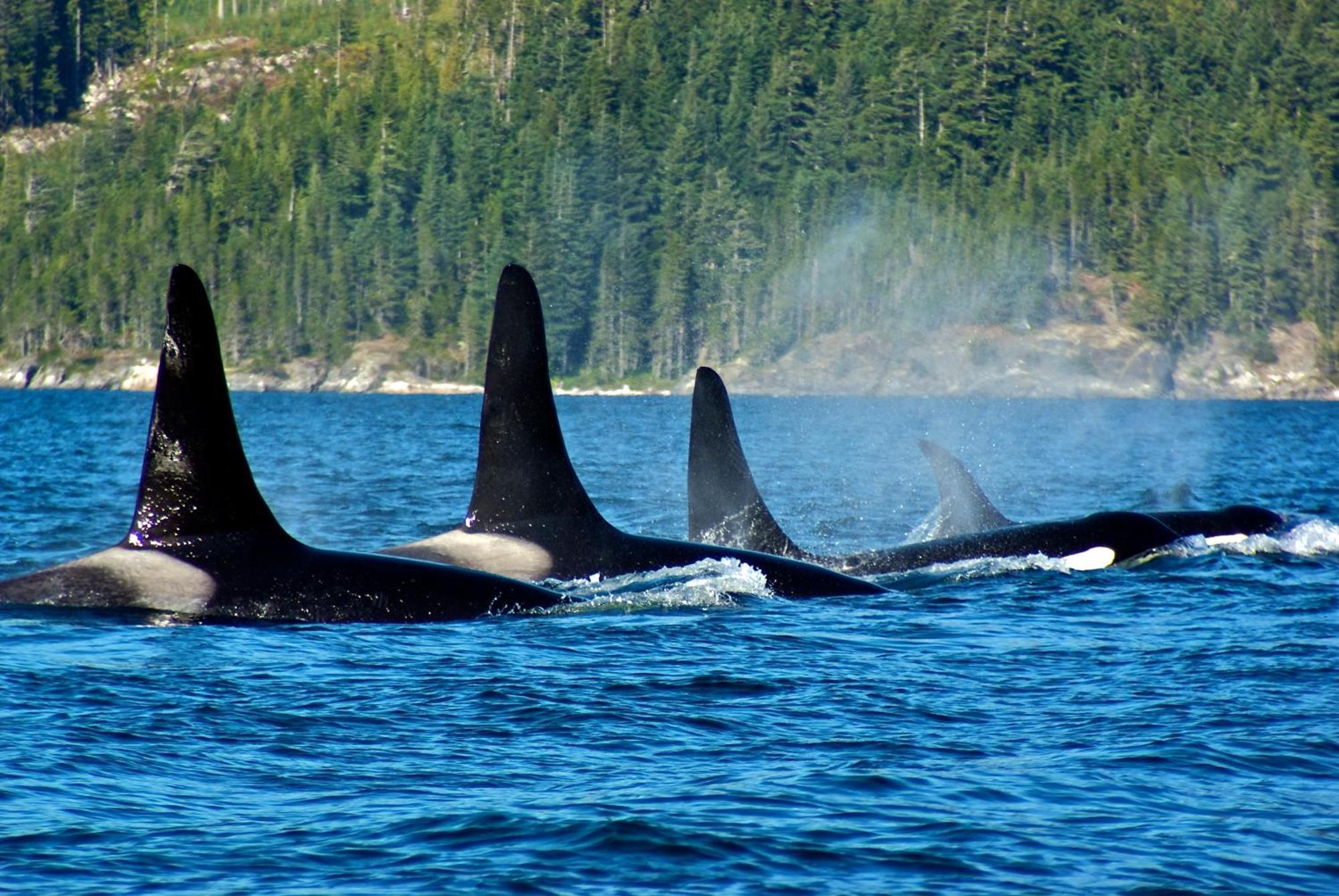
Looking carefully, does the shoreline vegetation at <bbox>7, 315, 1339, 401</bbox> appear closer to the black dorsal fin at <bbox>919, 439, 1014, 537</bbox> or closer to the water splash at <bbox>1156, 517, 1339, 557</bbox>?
the water splash at <bbox>1156, 517, 1339, 557</bbox>

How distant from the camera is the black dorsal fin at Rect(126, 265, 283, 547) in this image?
13273 millimetres

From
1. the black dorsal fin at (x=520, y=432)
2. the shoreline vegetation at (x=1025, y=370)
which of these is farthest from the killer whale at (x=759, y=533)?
the shoreline vegetation at (x=1025, y=370)

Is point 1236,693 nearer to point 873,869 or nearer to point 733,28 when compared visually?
point 873,869

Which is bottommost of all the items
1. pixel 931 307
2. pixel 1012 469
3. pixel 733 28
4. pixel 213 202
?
pixel 1012 469

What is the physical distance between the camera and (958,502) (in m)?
23.2

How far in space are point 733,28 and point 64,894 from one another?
187 m

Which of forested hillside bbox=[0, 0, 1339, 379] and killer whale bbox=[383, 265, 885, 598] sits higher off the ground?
forested hillside bbox=[0, 0, 1339, 379]

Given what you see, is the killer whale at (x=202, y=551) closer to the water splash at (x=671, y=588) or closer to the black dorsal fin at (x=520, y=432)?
the water splash at (x=671, y=588)

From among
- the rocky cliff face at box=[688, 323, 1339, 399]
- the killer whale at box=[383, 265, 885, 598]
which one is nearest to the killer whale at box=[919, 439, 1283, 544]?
the killer whale at box=[383, 265, 885, 598]

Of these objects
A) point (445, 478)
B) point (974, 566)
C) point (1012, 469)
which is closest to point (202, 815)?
point (974, 566)

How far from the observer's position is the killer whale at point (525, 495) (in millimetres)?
16188

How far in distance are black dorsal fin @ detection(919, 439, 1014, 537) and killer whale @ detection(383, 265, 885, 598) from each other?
6.43 m

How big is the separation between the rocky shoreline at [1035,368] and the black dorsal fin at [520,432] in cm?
12297

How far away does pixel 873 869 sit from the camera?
8570 mm
